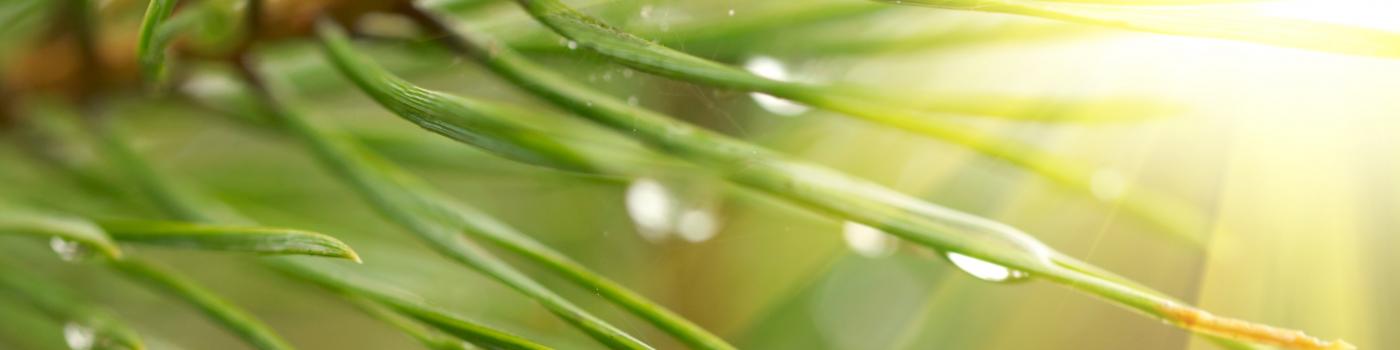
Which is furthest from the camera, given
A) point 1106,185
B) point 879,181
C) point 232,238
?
point 879,181

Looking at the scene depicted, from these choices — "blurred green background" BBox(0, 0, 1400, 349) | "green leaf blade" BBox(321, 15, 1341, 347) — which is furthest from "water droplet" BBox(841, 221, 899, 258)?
"green leaf blade" BBox(321, 15, 1341, 347)

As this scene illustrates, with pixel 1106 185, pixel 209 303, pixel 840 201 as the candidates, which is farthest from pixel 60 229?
pixel 1106 185

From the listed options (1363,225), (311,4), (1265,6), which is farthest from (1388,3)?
(1363,225)

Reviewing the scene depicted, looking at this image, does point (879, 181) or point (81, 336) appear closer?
point (81, 336)

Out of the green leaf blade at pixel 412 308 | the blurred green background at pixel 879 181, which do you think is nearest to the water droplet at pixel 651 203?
the blurred green background at pixel 879 181

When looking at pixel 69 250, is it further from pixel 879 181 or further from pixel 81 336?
pixel 879 181

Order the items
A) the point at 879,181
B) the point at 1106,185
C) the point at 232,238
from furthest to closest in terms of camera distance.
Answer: the point at 879,181 → the point at 1106,185 → the point at 232,238

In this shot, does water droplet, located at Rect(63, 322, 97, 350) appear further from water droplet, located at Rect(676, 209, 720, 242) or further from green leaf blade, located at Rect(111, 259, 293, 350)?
water droplet, located at Rect(676, 209, 720, 242)
